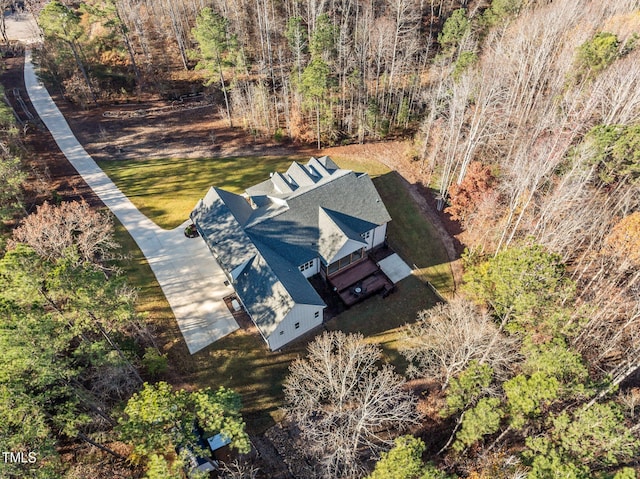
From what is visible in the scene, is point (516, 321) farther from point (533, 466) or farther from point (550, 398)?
point (533, 466)

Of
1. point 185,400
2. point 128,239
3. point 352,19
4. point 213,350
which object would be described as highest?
point 352,19

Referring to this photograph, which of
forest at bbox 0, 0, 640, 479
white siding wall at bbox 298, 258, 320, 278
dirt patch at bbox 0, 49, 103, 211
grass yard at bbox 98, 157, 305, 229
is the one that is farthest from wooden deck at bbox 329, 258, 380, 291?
dirt patch at bbox 0, 49, 103, 211

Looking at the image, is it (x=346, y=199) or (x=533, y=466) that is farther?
(x=346, y=199)

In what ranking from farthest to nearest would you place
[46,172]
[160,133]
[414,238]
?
[160,133] < [46,172] < [414,238]

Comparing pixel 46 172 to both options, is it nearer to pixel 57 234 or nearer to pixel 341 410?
pixel 57 234

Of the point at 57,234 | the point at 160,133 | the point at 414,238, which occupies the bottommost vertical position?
the point at 414,238

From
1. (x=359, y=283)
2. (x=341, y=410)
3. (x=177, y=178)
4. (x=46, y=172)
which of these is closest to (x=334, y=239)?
(x=359, y=283)

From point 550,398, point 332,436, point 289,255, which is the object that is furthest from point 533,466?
point 289,255

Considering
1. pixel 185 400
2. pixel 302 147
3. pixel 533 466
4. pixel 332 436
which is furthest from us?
pixel 302 147
